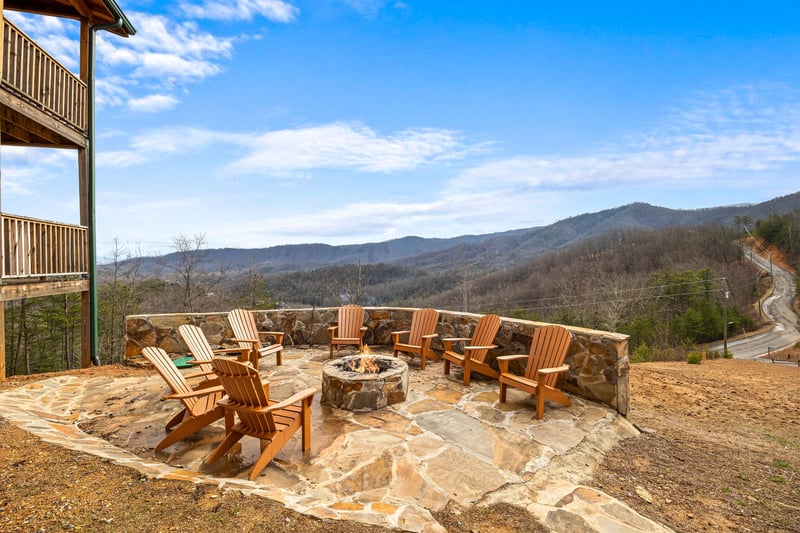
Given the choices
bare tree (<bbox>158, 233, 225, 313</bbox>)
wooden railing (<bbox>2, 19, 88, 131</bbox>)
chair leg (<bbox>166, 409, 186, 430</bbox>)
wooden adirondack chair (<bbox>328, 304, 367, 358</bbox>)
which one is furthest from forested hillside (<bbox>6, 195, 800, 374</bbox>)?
chair leg (<bbox>166, 409, 186, 430</bbox>)

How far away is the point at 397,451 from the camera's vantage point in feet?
9.43

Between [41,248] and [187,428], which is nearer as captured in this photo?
[187,428]

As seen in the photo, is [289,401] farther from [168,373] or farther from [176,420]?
[176,420]

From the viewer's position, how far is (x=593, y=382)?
4.07m

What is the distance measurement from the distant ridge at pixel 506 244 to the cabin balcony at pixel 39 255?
30.5 meters

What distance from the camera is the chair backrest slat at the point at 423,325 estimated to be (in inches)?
227

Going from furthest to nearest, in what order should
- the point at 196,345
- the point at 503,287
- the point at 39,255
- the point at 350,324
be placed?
the point at 503,287 < the point at 350,324 < the point at 39,255 < the point at 196,345

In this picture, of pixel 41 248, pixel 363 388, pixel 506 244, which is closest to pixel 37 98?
pixel 41 248

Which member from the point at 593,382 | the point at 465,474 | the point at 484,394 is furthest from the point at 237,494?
the point at 593,382

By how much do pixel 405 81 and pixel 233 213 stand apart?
35.7ft

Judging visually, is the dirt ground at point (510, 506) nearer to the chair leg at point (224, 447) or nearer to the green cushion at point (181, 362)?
the chair leg at point (224, 447)

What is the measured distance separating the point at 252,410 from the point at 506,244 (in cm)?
6085

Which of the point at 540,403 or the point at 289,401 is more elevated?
the point at 289,401

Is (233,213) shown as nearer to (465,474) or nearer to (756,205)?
(465,474)
